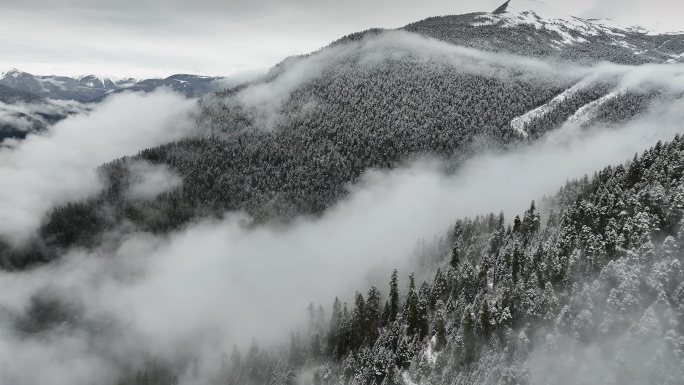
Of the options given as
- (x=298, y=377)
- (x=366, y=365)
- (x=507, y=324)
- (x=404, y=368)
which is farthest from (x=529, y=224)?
(x=298, y=377)

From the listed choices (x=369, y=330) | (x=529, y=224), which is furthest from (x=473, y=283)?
(x=369, y=330)

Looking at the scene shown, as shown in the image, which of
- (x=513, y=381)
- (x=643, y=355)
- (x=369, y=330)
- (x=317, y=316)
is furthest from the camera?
(x=317, y=316)

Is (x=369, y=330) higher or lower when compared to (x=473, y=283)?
lower

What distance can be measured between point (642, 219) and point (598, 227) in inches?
828

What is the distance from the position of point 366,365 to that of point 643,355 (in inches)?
3644

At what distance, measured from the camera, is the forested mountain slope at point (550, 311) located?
99125 mm

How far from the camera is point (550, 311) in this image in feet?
388

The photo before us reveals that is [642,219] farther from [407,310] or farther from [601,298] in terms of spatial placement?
[407,310]

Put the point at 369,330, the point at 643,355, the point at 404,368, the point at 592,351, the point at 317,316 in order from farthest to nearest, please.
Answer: the point at 317,316 < the point at 369,330 < the point at 404,368 < the point at 592,351 < the point at 643,355

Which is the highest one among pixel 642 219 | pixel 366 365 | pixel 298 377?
pixel 642 219

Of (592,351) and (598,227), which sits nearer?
(592,351)

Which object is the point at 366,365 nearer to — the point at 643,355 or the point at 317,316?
the point at 317,316

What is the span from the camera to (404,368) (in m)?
144

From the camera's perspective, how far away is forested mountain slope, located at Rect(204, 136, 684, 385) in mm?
99125
